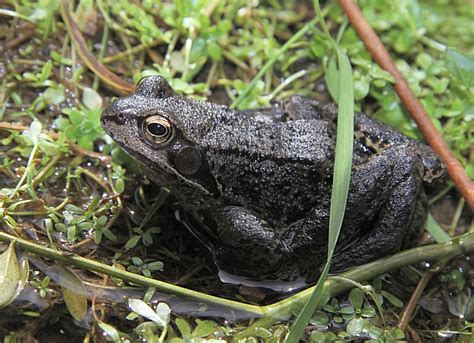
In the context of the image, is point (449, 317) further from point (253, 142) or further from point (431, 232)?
point (253, 142)

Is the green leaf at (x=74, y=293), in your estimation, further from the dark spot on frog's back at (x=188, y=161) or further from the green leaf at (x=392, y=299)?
the green leaf at (x=392, y=299)

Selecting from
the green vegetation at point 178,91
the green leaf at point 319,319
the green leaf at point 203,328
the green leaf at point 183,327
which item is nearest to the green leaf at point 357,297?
the green vegetation at point 178,91

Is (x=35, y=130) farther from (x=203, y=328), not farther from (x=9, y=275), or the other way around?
(x=203, y=328)

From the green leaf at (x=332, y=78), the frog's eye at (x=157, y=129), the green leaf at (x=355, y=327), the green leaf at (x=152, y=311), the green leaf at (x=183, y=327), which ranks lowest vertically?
the green leaf at (x=183, y=327)

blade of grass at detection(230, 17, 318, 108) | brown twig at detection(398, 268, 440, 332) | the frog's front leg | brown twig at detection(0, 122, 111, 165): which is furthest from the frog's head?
brown twig at detection(398, 268, 440, 332)

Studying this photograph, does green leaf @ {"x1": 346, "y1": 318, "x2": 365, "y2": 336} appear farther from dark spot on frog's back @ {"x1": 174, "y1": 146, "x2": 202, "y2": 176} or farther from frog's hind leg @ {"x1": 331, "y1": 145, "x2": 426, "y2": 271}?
dark spot on frog's back @ {"x1": 174, "y1": 146, "x2": 202, "y2": 176}

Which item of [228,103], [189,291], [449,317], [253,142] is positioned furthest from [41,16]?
[449,317]

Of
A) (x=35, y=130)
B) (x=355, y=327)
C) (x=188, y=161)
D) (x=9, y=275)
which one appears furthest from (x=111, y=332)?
(x=35, y=130)
